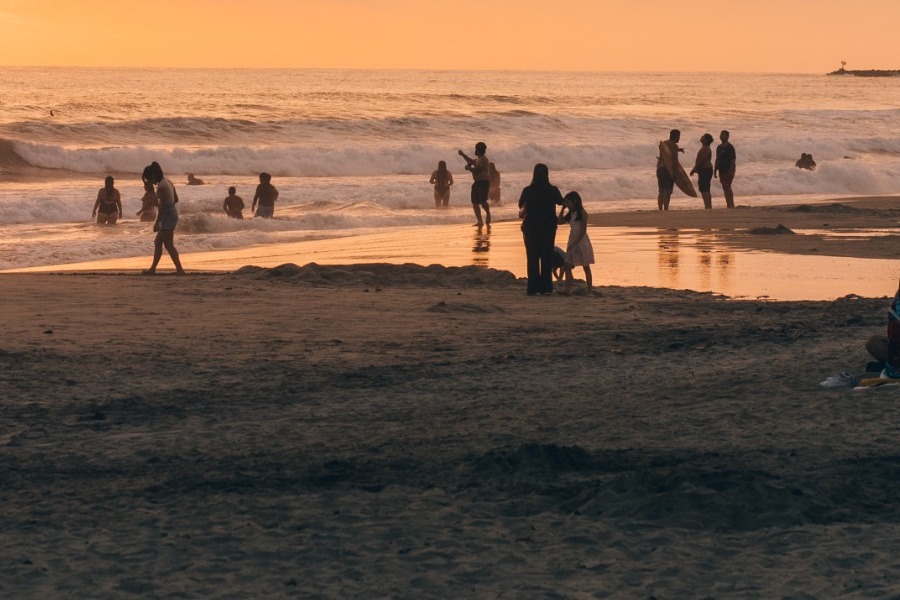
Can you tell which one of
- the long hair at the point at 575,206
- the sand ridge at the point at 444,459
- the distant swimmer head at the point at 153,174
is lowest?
the sand ridge at the point at 444,459

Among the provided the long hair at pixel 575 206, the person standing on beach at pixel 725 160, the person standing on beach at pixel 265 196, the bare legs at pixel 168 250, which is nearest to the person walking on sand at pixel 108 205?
the person standing on beach at pixel 265 196

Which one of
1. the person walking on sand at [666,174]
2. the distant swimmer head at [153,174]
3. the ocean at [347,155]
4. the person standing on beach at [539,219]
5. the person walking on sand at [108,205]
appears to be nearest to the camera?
the person standing on beach at [539,219]

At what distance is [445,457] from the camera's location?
6523 millimetres

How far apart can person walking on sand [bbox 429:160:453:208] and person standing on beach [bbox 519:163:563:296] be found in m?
16.0

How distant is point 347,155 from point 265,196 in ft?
64.2

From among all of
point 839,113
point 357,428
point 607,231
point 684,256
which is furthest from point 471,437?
point 839,113

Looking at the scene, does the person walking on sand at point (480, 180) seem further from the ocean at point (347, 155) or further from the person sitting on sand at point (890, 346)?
the person sitting on sand at point (890, 346)

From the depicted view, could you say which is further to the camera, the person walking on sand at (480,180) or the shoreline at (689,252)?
the person walking on sand at (480,180)

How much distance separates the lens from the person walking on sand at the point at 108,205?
24422 mm

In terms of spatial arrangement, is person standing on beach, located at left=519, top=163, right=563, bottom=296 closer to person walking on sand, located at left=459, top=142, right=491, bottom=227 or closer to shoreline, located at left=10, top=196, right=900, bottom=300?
shoreline, located at left=10, top=196, right=900, bottom=300

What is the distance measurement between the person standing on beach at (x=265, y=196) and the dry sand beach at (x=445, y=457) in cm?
1294

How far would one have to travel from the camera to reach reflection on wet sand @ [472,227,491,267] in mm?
16969

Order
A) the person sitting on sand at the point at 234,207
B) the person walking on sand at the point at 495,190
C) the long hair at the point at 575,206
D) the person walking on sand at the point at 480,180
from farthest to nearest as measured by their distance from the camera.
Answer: the person walking on sand at the point at 495,190 → the person sitting on sand at the point at 234,207 → the person walking on sand at the point at 480,180 → the long hair at the point at 575,206

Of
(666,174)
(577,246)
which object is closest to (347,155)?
(666,174)
